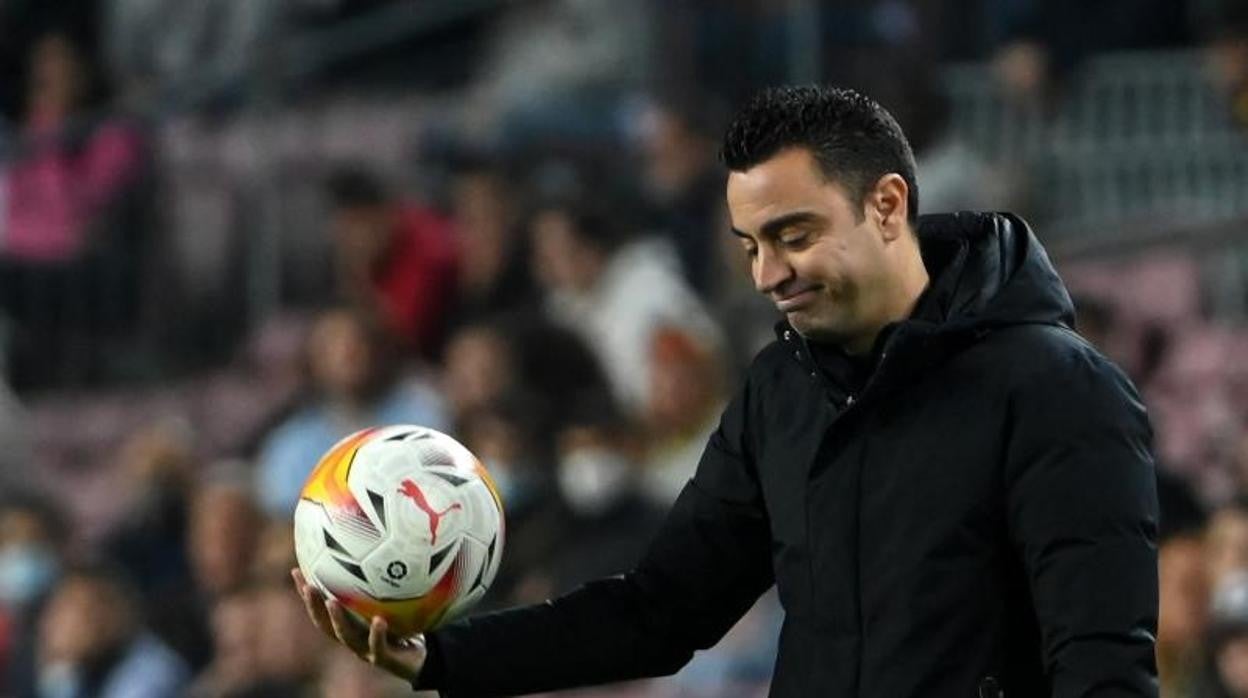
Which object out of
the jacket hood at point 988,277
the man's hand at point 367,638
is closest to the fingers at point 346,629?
the man's hand at point 367,638

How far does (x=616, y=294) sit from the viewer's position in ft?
26.1

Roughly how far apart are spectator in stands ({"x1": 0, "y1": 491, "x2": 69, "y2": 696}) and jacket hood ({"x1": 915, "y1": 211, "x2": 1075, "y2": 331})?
20.4 feet

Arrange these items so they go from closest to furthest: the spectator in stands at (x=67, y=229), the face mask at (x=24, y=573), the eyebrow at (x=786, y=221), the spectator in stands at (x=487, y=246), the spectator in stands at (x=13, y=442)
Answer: the eyebrow at (x=786, y=221) < the spectator in stands at (x=487, y=246) < the face mask at (x=24, y=573) < the spectator in stands at (x=13, y=442) < the spectator in stands at (x=67, y=229)

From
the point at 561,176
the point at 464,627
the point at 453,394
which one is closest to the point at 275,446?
the point at 453,394

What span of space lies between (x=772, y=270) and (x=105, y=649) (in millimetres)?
5793

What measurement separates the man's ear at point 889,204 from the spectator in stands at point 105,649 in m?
5.60

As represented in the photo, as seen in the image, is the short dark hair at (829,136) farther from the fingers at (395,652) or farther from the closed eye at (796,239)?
the fingers at (395,652)

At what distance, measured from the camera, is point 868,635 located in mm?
3031

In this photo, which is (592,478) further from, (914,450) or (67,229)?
(914,450)

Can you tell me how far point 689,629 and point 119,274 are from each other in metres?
6.65

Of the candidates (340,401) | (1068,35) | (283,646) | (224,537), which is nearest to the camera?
(1068,35)

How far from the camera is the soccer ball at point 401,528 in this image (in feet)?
11.1

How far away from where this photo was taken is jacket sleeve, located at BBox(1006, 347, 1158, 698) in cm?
284

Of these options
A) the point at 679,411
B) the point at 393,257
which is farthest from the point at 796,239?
the point at 393,257
